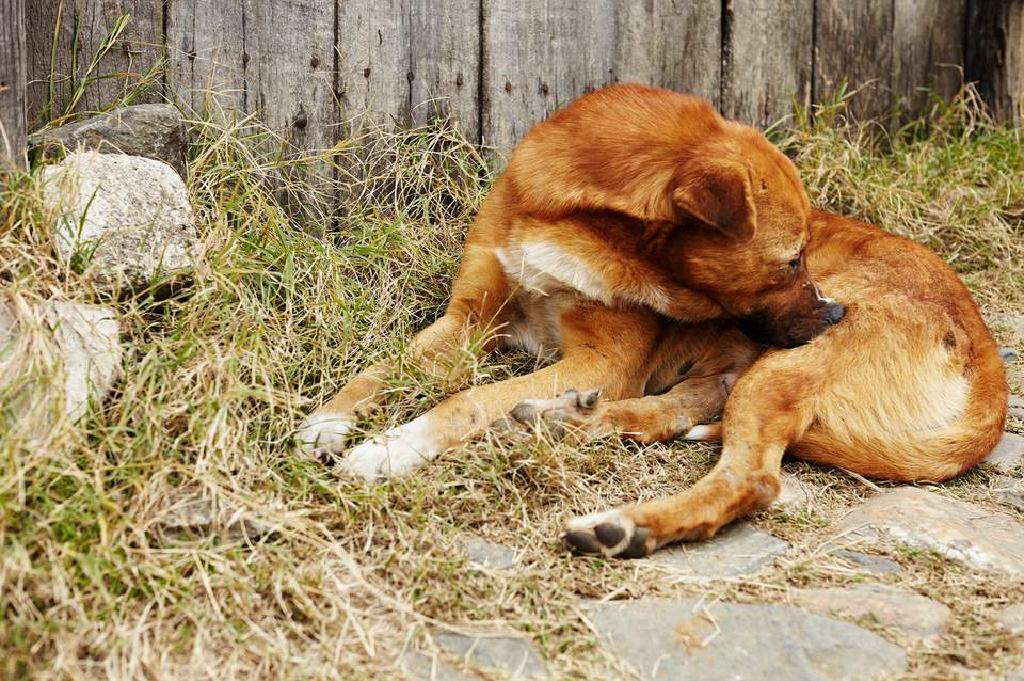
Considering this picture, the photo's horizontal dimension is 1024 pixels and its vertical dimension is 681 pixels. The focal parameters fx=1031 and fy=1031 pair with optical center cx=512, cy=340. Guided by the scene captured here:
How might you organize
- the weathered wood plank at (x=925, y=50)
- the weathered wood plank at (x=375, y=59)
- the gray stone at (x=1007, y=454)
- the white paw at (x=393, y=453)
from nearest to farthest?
the white paw at (x=393, y=453), the gray stone at (x=1007, y=454), the weathered wood plank at (x=375, y=59), the weathered wood plank at (x=925, y=50)

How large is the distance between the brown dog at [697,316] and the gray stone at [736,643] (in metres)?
0.52

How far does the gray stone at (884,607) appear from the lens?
2.56 metres

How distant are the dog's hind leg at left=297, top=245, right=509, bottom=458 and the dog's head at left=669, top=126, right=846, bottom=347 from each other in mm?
686

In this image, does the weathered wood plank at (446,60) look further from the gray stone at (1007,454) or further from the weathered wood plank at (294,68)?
the gray stone at (1007,454)

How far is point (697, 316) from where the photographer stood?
372cm

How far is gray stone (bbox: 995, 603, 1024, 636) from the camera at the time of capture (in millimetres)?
2594

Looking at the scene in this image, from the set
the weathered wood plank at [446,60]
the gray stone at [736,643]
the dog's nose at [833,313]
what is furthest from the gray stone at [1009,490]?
the weathered wood plank at [446,60]

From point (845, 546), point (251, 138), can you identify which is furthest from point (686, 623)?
point (251, 138)

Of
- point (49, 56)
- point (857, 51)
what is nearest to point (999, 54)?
point (857, 51)

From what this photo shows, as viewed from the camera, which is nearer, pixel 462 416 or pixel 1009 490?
pixel 462 416

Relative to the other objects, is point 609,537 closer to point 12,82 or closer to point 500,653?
point 500,653

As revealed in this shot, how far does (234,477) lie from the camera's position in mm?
2781

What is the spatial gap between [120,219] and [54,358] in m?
0.64

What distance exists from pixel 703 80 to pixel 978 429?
2.62 m
